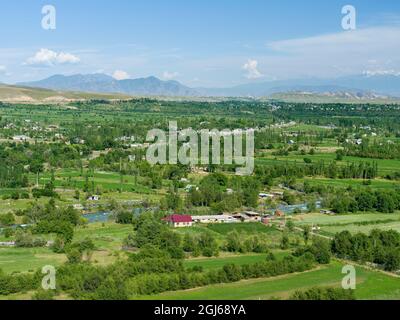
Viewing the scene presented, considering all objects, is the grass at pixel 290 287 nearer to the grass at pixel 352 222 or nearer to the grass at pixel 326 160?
the grass at pixel 352 222

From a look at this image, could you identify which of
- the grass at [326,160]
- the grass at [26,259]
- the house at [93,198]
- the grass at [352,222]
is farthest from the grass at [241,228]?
the grass at [326,160]

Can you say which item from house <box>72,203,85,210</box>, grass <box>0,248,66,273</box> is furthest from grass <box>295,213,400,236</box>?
grass <box>0,248,66,273</box>

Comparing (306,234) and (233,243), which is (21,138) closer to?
(233,243)

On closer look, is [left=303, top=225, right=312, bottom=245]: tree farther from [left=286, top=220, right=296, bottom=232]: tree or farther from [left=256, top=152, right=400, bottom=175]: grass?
[left=256, top=152, right=400, bottom=175]: grass
